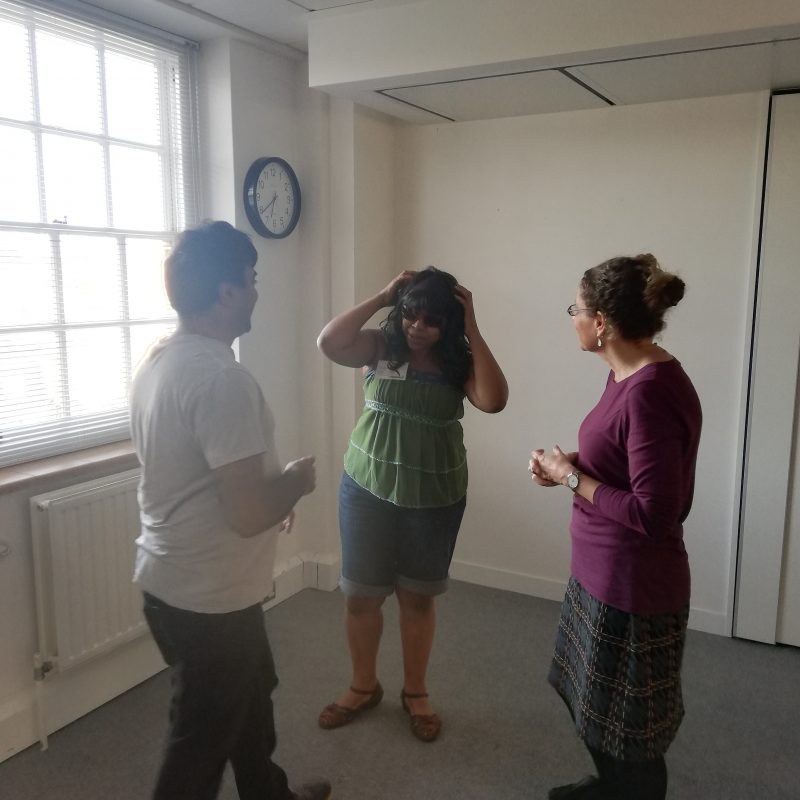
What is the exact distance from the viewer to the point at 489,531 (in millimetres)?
3564

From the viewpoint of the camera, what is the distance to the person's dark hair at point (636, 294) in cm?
169

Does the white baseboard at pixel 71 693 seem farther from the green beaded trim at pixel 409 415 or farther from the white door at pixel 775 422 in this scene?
the white door at pixel 775 422

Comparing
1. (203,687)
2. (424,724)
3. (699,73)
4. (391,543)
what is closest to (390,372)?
(391,543)

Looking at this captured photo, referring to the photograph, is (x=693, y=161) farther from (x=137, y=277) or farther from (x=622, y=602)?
(x=137, y=277)

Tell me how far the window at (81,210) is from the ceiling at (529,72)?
0.21m

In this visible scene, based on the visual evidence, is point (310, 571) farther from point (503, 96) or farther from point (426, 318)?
point (503, 96)

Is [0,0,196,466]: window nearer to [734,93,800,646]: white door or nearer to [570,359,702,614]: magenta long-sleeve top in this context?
[570,359,702,614]: magenta long-sleeve top

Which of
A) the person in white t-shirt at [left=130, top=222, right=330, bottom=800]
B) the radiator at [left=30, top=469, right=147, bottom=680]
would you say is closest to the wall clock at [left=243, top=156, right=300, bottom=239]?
the radiator at [left=30, top=469, right=147, bottom=680]

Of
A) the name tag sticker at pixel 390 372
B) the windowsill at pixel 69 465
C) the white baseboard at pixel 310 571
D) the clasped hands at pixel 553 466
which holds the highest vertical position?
the name tag sticker at pixel 390 372

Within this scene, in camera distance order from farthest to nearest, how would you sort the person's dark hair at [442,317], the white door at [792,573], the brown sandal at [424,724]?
the white door at [792,573] → the brown sandal at [424,724] → the person's dark hair at [442,317]

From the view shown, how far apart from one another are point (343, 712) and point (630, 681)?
111cm

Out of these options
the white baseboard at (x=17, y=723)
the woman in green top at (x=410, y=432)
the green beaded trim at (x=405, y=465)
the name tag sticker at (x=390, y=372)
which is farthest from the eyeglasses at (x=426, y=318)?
the white baseboard at (x=17, y=723)

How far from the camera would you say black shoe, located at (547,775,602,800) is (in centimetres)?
201

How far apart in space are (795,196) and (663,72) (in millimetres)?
711
